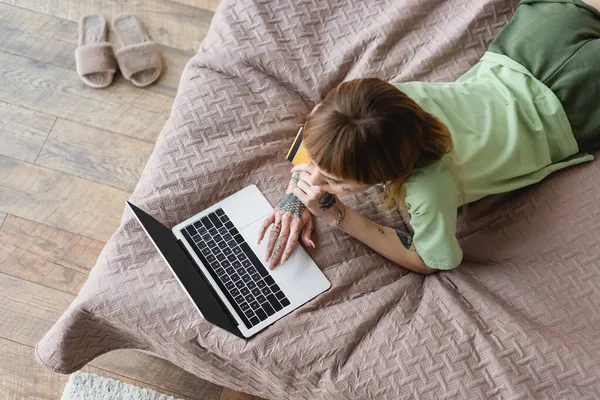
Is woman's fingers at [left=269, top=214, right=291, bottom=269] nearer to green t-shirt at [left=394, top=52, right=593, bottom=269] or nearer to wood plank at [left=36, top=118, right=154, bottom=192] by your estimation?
green t-shirt at [left=394, top=52, right=593, bottom=269]

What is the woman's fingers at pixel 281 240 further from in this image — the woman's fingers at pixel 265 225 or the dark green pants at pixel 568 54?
the dark green pants at pixel 568 54

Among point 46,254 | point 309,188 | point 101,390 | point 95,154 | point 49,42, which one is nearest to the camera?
point 309,188

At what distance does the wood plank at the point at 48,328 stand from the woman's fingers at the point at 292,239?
478mm

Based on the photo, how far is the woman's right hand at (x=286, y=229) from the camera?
1.19 meters

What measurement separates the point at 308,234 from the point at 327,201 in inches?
3.9

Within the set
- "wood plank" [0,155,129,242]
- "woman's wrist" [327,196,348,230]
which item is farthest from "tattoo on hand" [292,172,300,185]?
"wood plank" [0,155,129,242]

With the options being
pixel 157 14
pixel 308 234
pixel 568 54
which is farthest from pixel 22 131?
pixel 568 54

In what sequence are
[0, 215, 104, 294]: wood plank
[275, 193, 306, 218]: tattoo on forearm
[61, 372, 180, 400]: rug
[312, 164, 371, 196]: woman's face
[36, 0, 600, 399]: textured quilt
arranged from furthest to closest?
[0, 215, 104, 294]: wood plank → [61, 372, 180, 400]: rug → [275, 193, 306, 218]: tattoo on forearm → [36, 0, 600, 399]: textured quilt → [312, 164, 371, 196]: woman's face

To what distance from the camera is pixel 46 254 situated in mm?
1570

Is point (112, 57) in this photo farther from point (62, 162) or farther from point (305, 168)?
point (305, 168)

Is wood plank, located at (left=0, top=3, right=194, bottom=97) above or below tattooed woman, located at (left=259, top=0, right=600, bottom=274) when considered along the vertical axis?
below

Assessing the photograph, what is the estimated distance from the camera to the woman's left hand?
1.13m

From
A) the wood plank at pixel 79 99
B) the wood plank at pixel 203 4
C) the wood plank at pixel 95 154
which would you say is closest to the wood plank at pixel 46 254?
the wood plank at pixel 95 154

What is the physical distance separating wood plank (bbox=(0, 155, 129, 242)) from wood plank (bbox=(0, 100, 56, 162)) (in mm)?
29
